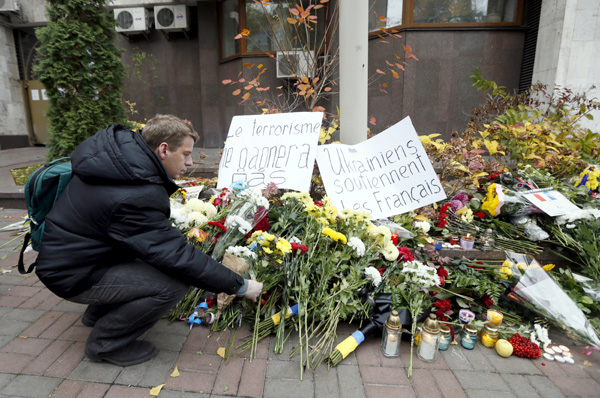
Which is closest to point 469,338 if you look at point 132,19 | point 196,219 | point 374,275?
point 374,275

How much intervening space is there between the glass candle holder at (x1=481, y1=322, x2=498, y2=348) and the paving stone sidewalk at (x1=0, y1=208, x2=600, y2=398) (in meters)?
0.05

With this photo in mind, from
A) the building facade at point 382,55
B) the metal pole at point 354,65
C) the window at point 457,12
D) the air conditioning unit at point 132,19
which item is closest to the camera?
the metal pole at point 354,65

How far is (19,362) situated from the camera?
1860 mm

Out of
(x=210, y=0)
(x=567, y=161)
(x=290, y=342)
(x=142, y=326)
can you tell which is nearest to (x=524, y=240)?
(x=567, y=161)

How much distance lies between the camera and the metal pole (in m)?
2.79

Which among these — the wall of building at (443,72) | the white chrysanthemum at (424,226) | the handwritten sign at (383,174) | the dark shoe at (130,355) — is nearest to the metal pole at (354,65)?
the handwritten sign at (383,174)

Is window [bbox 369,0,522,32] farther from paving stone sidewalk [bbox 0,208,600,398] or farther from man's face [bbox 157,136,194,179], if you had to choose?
paving stone sidewalk [bbox 0,208,600,398]

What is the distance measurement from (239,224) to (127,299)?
0.76 m

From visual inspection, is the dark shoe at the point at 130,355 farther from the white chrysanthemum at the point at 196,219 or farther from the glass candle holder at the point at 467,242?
the glass candle holder at the point at 467,242

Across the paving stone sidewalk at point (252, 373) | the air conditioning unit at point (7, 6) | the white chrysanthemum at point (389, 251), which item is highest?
the air conditioning unit at point (7, 6)

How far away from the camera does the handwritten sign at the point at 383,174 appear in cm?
272

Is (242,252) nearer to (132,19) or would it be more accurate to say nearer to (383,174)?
(383,174)

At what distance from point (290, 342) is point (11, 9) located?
12.4 m

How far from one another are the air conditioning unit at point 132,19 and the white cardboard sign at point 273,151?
715 cm
